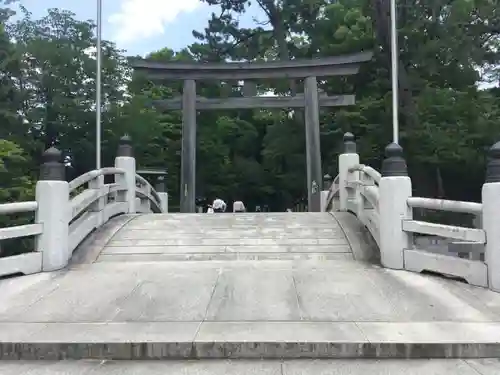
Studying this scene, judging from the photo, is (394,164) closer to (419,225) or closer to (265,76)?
(419,225)

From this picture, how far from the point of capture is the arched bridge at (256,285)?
432cm

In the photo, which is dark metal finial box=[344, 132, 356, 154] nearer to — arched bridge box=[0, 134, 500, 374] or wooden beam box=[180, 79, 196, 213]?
arched bridge box=[0, 134, 500, 374]

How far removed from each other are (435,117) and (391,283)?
13545mm

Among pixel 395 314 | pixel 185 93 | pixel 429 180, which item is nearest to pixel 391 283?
pixel 395 314

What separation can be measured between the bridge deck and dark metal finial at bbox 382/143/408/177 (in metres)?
1.31

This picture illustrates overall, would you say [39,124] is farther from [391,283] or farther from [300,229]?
[391,283]

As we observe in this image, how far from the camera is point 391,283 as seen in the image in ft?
20.6

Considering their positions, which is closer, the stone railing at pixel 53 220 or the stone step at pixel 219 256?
the stone railing at pixel 53 220

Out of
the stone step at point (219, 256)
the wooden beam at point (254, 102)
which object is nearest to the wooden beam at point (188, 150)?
the wooden beam at point (254, 102)

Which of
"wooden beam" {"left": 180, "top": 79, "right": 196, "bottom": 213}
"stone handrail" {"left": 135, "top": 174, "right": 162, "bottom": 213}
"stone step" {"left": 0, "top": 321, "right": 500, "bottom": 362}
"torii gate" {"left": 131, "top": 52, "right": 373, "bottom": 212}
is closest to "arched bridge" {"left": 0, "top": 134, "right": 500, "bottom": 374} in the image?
"stone step" {"left": 0, "top": 321, "right": 500, "bottom": 362}

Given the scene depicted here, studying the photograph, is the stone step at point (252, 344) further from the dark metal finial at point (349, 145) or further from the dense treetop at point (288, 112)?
the dense treetop at point (288, 112)

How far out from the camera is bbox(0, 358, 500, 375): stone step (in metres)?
3.98

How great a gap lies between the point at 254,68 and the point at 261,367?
14941 millimetres

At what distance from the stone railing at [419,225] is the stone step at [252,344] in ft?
4.98
